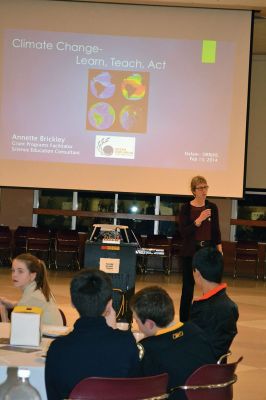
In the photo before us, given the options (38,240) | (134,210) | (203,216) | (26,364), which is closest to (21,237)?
(38,240)

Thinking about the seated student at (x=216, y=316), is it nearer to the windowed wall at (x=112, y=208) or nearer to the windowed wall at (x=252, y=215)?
the windowed wall at (x=112, y=208)

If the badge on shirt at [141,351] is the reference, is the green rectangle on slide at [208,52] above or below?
above

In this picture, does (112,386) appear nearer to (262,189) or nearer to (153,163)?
(153,163)

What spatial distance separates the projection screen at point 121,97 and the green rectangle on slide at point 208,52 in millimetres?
15

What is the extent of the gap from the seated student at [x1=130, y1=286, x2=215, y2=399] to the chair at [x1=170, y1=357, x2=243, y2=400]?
0.11 m

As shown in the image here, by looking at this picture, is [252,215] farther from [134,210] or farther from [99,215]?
[99,215]

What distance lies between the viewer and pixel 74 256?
15859mm

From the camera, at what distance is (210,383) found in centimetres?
311

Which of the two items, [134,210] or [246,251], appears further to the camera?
[134,210]

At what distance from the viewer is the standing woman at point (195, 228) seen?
7.24 metres

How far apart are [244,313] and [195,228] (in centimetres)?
304

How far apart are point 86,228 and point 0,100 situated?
255 inches

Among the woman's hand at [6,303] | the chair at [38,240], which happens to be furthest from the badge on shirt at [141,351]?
the chair at [38,240]

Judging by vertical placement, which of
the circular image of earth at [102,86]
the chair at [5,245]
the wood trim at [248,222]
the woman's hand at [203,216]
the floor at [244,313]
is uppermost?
the circular image of earth at [102,86]
